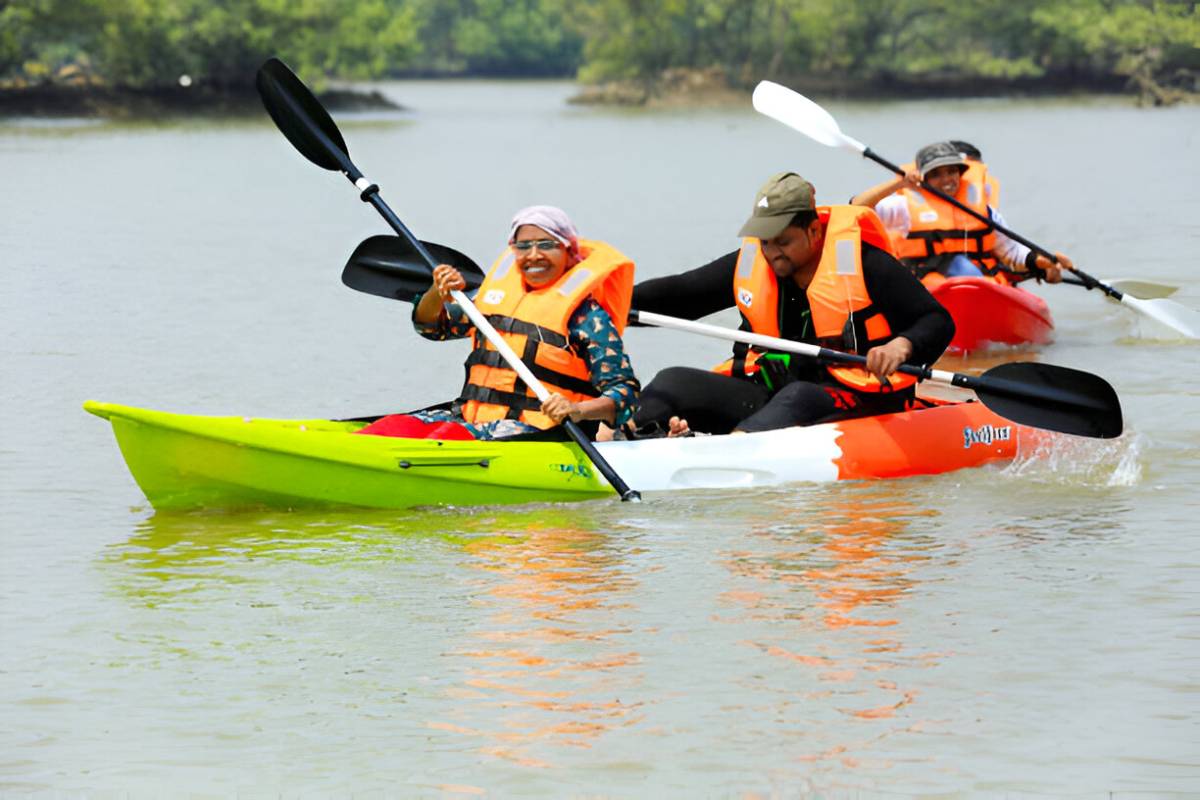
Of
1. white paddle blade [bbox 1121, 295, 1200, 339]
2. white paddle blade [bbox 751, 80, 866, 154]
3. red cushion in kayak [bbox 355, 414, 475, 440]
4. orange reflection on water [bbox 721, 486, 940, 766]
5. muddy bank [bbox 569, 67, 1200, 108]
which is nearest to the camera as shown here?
orange reflection on water [bbox 721, 486, 940, 766]

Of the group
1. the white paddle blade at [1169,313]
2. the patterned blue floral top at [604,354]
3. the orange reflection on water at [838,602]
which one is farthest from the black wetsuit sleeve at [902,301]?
the white paddle blade at [1169,313]

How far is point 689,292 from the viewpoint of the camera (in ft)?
23.7

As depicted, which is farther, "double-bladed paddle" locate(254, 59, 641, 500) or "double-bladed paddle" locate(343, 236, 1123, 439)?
"double-bladed paddle" locate(254, 59, 641, 500)

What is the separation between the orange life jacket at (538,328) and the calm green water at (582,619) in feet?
1.31

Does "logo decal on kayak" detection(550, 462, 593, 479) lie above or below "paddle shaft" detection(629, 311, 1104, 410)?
below

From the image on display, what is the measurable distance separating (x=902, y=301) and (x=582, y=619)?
207cm

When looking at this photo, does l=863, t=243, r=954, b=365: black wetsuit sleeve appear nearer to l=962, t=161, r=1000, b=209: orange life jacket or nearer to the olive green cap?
the olive green cap

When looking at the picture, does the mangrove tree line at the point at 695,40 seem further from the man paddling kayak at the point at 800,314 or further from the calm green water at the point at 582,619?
the man paddling kayak at the point at 800,314

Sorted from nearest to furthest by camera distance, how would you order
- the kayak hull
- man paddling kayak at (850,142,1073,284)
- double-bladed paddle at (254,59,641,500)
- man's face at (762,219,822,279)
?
1. the kayak hull
2. man's face at (762,219,822,279)
3. double-bladed paddle at (254,59,641,500)
4. man paddling kayak at (850,142,1073,284)

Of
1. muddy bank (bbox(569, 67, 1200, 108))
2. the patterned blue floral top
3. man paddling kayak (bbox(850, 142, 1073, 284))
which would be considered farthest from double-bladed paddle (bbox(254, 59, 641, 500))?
muddy bank (bbox(569, 67, 1200, 108))

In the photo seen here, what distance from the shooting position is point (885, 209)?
404 inches

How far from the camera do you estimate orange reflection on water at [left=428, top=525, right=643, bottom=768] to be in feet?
14.8

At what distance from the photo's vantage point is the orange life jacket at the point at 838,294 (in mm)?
6844

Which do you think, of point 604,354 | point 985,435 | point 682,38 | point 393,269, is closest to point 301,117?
point 393,269
